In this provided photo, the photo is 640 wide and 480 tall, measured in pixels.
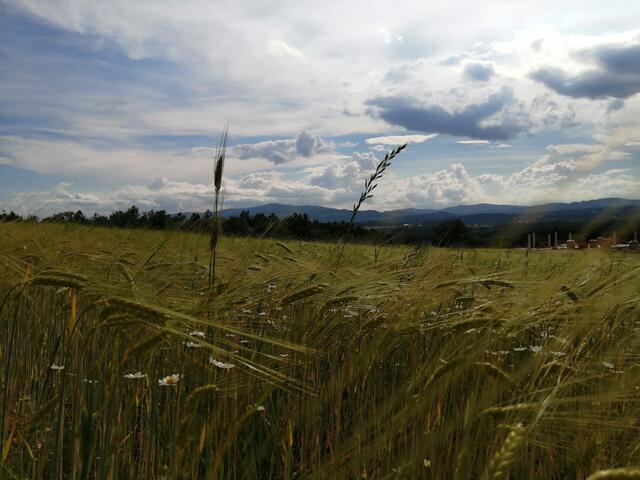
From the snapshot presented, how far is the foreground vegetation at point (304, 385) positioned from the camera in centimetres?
160

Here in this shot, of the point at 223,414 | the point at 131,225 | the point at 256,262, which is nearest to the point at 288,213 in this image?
the point at 256,262

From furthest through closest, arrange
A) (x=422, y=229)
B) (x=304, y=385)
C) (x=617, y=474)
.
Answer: (x=422, y=229)
(x=304, y=385)
(x=617, y=474)

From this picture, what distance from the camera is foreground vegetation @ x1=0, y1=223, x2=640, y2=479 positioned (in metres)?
1.60

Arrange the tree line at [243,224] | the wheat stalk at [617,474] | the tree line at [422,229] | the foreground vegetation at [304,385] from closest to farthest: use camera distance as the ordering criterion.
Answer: the wheat stalk at [617,474] < the foreground vegetation at [304,385] < the tree line at [422,229] < the tree line at [243,224]

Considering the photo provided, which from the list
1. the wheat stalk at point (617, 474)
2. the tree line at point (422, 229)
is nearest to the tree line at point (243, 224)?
the tree line at point (422, 229)

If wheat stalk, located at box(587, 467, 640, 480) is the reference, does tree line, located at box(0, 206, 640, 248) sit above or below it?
above

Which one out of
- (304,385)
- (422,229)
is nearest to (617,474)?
(304,385)

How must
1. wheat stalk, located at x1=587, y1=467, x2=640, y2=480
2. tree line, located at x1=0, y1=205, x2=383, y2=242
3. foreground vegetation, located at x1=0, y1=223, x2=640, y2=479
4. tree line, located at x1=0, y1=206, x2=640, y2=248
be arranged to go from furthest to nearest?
tree line, located at x1=0, y1=205, x2=383, y2=242
tree line, located at x1=0, y1=206, x2=640, y2=248
foreground vegetation, located at x1=0, y1=223, x2=640, y2=479
wheat stalk, located at x1=587, y1=467, x2=640, y2=480

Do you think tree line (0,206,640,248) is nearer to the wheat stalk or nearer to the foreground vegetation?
the foreground vegetation

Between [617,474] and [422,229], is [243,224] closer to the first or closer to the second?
[422,229]

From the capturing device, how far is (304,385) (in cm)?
250

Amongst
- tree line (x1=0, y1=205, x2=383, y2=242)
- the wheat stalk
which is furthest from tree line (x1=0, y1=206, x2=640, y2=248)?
the wheat stalk

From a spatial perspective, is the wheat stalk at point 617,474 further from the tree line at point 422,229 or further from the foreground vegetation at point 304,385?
the tree line at point 422,229

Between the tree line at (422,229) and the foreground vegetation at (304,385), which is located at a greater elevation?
the tree line at (422,229)
